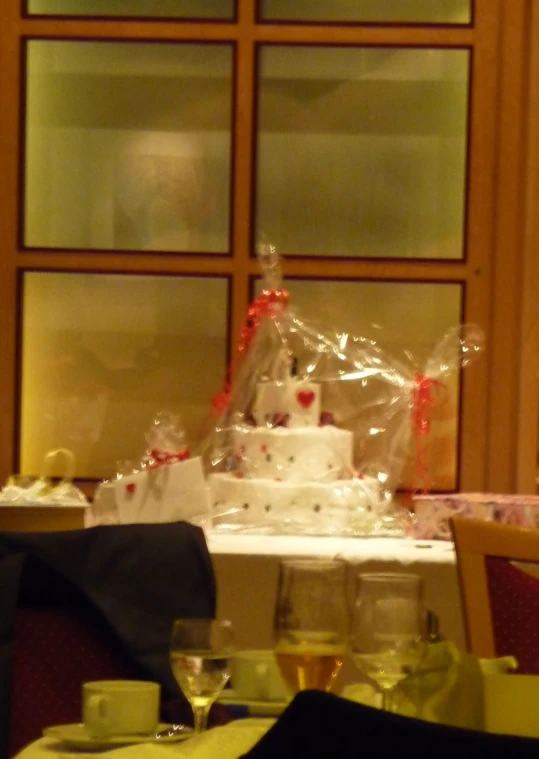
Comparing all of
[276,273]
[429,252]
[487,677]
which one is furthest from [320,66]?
[487,677]

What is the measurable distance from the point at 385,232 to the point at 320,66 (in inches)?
17.5

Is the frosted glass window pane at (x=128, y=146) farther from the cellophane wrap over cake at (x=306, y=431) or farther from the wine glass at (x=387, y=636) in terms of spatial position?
the wine glass at (x=387, y=636)

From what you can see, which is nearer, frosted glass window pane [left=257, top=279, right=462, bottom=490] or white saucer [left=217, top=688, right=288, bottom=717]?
white saucer [left=217, top=688, right=288, bottom=717]

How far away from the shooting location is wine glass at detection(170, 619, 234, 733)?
93 centimetres

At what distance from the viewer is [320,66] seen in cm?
292

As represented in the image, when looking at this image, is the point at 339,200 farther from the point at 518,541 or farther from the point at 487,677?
the point at 487,677

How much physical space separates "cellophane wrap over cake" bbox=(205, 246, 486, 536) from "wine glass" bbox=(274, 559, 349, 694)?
124 centimetres

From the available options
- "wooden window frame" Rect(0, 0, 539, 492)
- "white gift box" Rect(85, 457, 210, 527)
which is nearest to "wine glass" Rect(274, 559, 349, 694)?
"white gift box" Rect(85, 457, 210, 527)

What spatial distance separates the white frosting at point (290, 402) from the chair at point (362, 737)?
1748 millimetres

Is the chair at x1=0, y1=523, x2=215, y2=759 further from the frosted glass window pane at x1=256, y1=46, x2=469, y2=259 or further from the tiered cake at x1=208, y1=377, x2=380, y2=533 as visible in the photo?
the frosted glass window pane at x1=256, y1=46, x2=469, y2=259

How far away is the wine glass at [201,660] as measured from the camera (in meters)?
0.93

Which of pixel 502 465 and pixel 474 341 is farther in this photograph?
pixel 502 465

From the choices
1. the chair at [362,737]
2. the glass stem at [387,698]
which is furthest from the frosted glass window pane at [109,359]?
the chair at [362,737]

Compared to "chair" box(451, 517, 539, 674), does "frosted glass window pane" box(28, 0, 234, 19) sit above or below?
above
